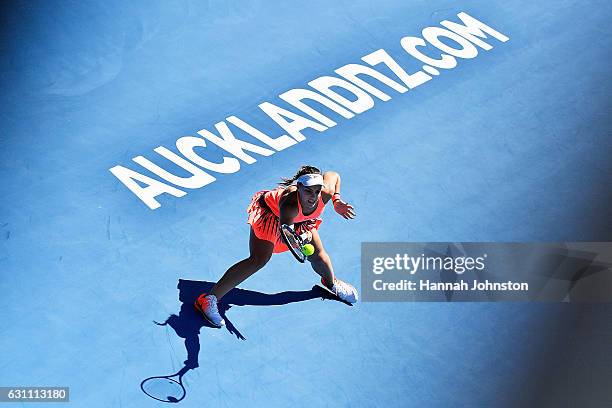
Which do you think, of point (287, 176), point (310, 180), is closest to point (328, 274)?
point (310, 180)

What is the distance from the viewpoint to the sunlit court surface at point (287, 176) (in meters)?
8.88

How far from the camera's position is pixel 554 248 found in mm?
9719

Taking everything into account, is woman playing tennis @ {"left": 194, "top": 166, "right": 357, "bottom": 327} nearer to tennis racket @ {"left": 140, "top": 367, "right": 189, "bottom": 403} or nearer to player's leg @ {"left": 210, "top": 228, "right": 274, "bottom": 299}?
player's leg @ {"left": 210, "top": 228, "right": 274, "bottom": 299}

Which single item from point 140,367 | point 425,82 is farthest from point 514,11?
point 140,367

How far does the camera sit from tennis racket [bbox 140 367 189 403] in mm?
8703

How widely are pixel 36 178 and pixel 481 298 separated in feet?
14.9

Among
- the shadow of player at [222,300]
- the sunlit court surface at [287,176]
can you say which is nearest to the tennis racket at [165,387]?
the sunlit court surface at [287,176]

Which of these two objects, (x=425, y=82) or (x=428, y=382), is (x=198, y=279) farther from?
(x=425, y=82)

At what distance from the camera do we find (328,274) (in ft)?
30.5
